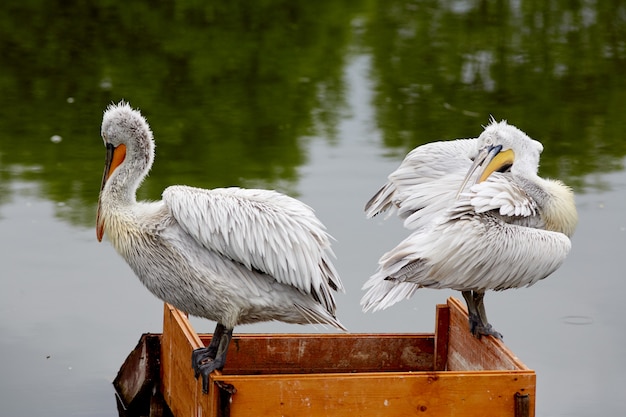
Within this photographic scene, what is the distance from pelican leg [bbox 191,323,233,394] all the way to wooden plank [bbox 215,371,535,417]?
0.79 feet

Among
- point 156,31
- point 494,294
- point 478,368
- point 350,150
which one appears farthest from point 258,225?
point 156,31

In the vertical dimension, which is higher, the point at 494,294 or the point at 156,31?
the point at 156,31

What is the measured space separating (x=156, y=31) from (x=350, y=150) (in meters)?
3.41

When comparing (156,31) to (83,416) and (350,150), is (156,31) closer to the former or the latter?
(350,150)

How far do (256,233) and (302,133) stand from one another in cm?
445

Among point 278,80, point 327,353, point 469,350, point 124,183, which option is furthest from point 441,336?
point 278,80

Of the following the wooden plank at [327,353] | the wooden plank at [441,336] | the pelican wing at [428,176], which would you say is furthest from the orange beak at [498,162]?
the wooden plank at [327,353]

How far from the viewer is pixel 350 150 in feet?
25.7

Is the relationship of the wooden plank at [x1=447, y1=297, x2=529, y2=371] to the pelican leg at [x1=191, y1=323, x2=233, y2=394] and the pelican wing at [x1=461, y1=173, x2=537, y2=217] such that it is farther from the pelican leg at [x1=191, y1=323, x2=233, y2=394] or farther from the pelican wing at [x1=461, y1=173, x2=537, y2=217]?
the pelican leg at [x1=191, y1=323, x2=233, y2=394]

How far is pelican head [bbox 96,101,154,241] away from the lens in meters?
3.95

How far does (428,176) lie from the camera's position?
4438 mm

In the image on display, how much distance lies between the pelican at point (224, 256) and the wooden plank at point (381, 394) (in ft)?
0.88

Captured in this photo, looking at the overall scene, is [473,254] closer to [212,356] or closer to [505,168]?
[505,168]

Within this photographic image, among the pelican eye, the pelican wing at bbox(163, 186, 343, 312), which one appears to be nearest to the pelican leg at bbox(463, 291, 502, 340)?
the pelican eye
